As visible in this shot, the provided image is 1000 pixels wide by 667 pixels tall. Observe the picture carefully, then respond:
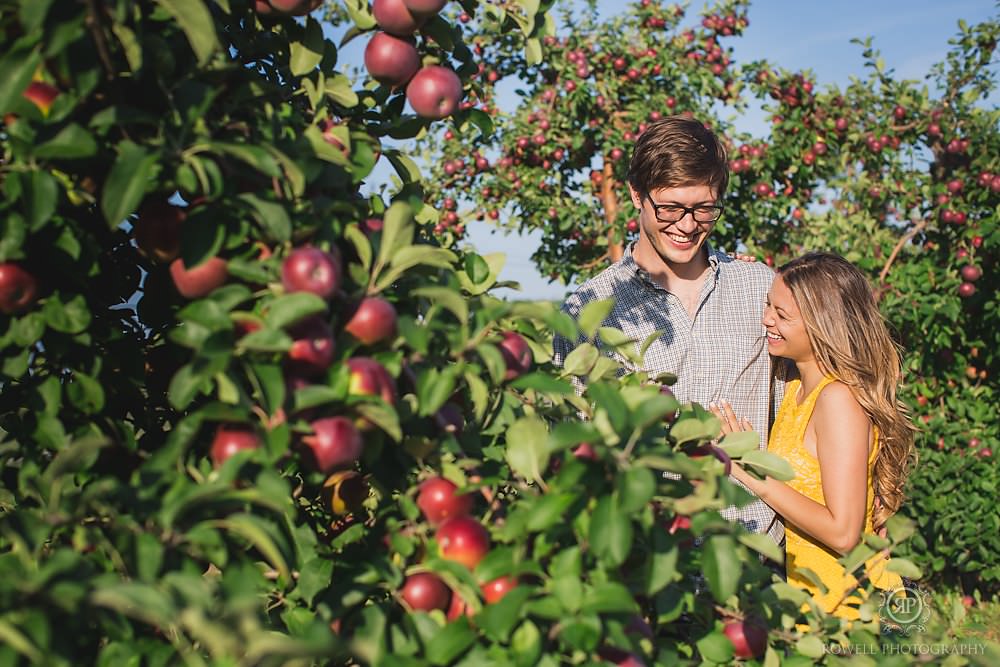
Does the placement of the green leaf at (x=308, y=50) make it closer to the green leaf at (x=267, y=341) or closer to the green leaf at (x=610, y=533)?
the green leaf at (x=267, y=341)

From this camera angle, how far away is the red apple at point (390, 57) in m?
1.29

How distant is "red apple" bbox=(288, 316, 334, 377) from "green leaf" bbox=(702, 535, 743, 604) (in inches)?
19.6

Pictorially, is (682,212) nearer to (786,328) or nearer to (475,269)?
(786,328)

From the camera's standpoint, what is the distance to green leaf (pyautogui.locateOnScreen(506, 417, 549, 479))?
104 centimetres

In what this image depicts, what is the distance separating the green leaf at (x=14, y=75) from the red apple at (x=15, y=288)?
19 centimetres

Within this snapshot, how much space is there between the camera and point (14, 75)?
36.4 inches

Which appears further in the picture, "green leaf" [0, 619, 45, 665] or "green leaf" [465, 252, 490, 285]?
"green leaf" [465, 252, 490, 285]

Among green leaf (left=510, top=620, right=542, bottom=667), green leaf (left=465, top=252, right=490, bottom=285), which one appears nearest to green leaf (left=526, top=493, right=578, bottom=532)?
green leaf (left=510, top=620, right=542, bottom=667)

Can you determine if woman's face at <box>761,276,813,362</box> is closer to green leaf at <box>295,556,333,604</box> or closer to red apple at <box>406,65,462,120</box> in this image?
red apple at <box>406,65,462,120</box>

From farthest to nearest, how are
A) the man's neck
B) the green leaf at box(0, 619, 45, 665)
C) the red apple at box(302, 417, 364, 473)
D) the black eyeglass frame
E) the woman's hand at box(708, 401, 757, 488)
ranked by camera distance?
1. the man's neck
2. the black eyeglass frame
3. the woman's hand at box(708, 401, 757, 488)
4. the red apple at box(302, 417, 364, 473)
5. the green leaf at box(0, 619, 45, 665)

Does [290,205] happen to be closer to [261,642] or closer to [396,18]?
[396,18]

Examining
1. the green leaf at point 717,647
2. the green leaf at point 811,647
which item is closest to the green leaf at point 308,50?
the green leaf at point 717,647

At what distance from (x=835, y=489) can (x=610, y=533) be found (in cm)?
144

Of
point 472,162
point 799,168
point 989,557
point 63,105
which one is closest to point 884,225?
point 799,168
